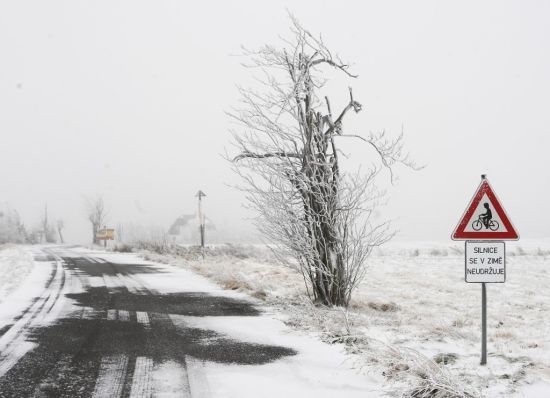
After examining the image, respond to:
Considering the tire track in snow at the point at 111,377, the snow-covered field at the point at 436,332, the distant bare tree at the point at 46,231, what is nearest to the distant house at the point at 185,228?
the distant bare tree at the point at 46,231

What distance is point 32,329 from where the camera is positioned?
7.87 meters

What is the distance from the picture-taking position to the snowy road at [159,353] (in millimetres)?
5043

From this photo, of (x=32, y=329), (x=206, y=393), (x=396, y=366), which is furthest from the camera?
(x=32, y=329)

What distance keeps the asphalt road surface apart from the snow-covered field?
46.9 inches

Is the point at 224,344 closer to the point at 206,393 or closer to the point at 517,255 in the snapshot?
the point at 206,393

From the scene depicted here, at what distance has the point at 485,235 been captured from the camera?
5801 millimetres

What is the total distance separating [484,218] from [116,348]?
15.8 feet

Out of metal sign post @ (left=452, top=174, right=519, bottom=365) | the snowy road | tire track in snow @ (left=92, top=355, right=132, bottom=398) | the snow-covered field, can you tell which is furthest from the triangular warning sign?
tire track in snow @ (left=92, top=355, right=132, bottom=398)

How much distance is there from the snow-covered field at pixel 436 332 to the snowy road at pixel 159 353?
1.54 feet

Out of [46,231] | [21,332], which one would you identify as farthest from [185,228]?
[21,332]

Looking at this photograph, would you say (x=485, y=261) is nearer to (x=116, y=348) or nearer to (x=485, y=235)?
(x=485, y=235)

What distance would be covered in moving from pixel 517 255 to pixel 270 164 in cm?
3240

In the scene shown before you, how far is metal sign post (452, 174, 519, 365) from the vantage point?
5.78 meters

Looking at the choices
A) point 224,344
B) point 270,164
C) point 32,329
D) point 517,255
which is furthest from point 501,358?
point 517,255
